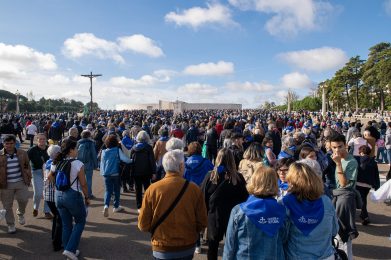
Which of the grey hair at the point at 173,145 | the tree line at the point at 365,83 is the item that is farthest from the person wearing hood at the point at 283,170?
the tree line at the point at 365,83

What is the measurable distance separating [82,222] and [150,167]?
2305 millimetres

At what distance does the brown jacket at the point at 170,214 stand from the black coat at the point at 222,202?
787 millimetres

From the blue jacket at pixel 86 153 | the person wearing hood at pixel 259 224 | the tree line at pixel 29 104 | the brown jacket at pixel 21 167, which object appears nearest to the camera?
the person wearing hood at pixel 259 224

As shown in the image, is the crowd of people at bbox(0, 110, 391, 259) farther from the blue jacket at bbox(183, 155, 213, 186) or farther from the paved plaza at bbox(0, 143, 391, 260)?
the paved plaza at bbox(0, 143, 391, 260)

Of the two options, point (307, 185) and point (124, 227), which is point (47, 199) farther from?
point (307, 185)

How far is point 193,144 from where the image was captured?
5.21 m

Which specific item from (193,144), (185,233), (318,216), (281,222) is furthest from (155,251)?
Result: (193,144)

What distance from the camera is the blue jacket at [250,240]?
2.63m

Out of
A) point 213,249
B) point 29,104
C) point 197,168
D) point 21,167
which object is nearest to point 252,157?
point 197,168

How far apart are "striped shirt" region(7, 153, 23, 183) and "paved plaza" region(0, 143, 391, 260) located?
1011 mm

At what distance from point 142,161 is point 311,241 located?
4.60 meters

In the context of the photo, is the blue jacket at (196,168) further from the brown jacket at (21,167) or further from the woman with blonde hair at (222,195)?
the brown jacket at (21,167)

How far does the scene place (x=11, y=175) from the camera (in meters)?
5.86

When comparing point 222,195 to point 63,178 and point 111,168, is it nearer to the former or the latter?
point 63,178
